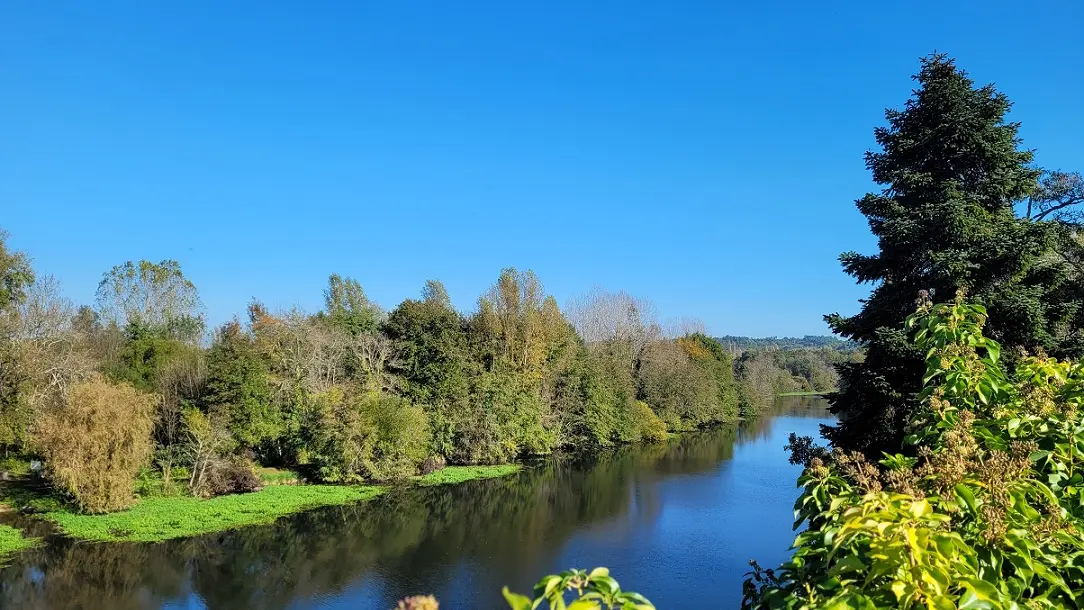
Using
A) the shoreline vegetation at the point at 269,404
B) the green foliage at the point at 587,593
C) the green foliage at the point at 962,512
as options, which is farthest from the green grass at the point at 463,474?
the green foliage at the point at 587,593

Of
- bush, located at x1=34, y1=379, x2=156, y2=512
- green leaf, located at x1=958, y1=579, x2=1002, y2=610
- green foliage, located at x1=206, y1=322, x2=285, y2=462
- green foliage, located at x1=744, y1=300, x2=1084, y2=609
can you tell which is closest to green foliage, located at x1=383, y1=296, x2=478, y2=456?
green foliage, located at x1=206, y1=322, x2=285, y2=462

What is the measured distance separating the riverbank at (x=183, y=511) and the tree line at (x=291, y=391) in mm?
755

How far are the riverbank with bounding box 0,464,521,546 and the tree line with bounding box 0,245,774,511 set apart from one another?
75 cm

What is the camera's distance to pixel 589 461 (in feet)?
113

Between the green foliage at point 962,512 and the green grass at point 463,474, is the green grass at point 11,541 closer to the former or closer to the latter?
the green grass at point 463,474

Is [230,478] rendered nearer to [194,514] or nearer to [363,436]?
[194,514]

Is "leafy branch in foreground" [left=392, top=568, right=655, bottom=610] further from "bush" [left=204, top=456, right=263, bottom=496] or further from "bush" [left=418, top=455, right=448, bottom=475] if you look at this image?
"bush" [left=418, top=455, right=448, bottom=475]

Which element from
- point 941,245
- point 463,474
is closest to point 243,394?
point 463,474

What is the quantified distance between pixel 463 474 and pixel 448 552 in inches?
453

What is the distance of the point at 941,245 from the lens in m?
11.1

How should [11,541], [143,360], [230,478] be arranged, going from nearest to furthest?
[11,541] → [230,478] → [143,360]

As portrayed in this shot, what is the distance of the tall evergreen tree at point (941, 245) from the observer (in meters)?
10.2

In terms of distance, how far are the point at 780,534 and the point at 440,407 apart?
52.5 feet

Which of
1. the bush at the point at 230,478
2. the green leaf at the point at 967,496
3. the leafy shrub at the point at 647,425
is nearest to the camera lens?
the green leaf at the point at 967,496
